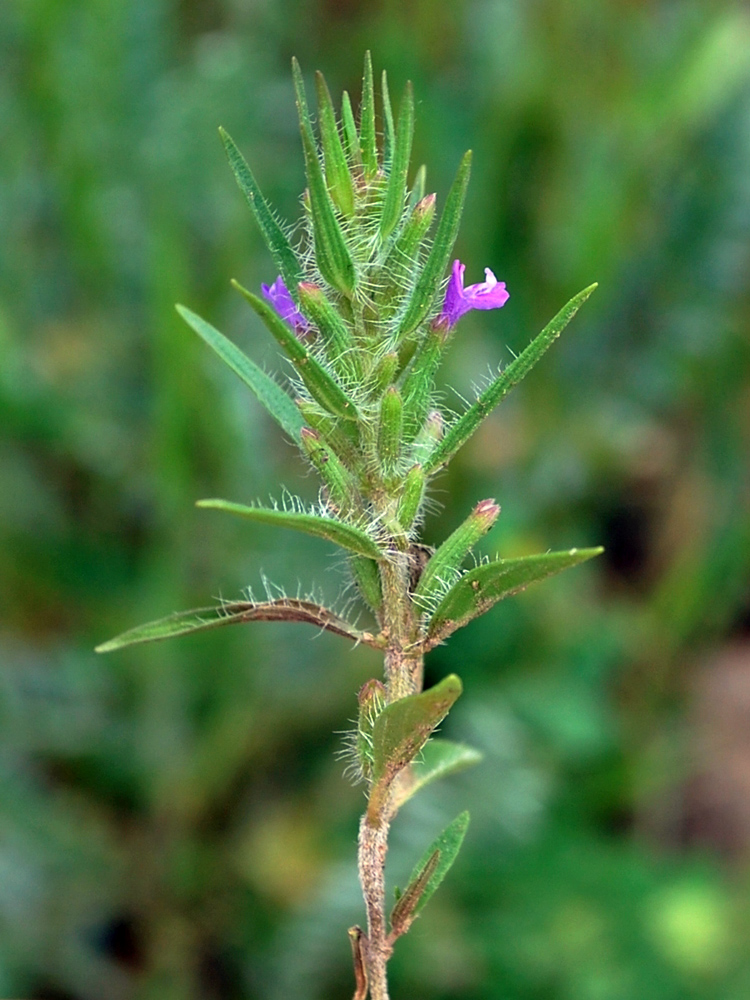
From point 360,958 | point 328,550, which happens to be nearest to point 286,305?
point 360,958

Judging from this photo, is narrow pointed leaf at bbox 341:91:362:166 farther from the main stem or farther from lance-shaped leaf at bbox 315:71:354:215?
the main stem

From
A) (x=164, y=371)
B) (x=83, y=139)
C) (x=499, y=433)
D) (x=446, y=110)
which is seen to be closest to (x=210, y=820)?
(x=164, y=371)

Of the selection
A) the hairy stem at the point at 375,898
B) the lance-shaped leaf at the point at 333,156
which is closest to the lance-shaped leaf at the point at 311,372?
the lance-shaped leaf at the point at 333,156

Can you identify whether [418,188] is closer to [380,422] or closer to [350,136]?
[350,136]

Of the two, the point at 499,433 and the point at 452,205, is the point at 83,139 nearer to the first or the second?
the point at 499,433

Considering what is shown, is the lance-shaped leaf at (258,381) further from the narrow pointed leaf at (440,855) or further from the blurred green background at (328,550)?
the blurred green background at (328,550)

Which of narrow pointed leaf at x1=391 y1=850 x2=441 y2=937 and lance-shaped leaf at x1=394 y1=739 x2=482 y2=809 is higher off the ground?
lance-shaped leaf at x1=394 y1=739 x2=482 y2=809

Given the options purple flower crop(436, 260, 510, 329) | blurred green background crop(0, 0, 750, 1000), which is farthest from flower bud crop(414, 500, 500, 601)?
blurred green background crop(0, 0, 750, 1000)
